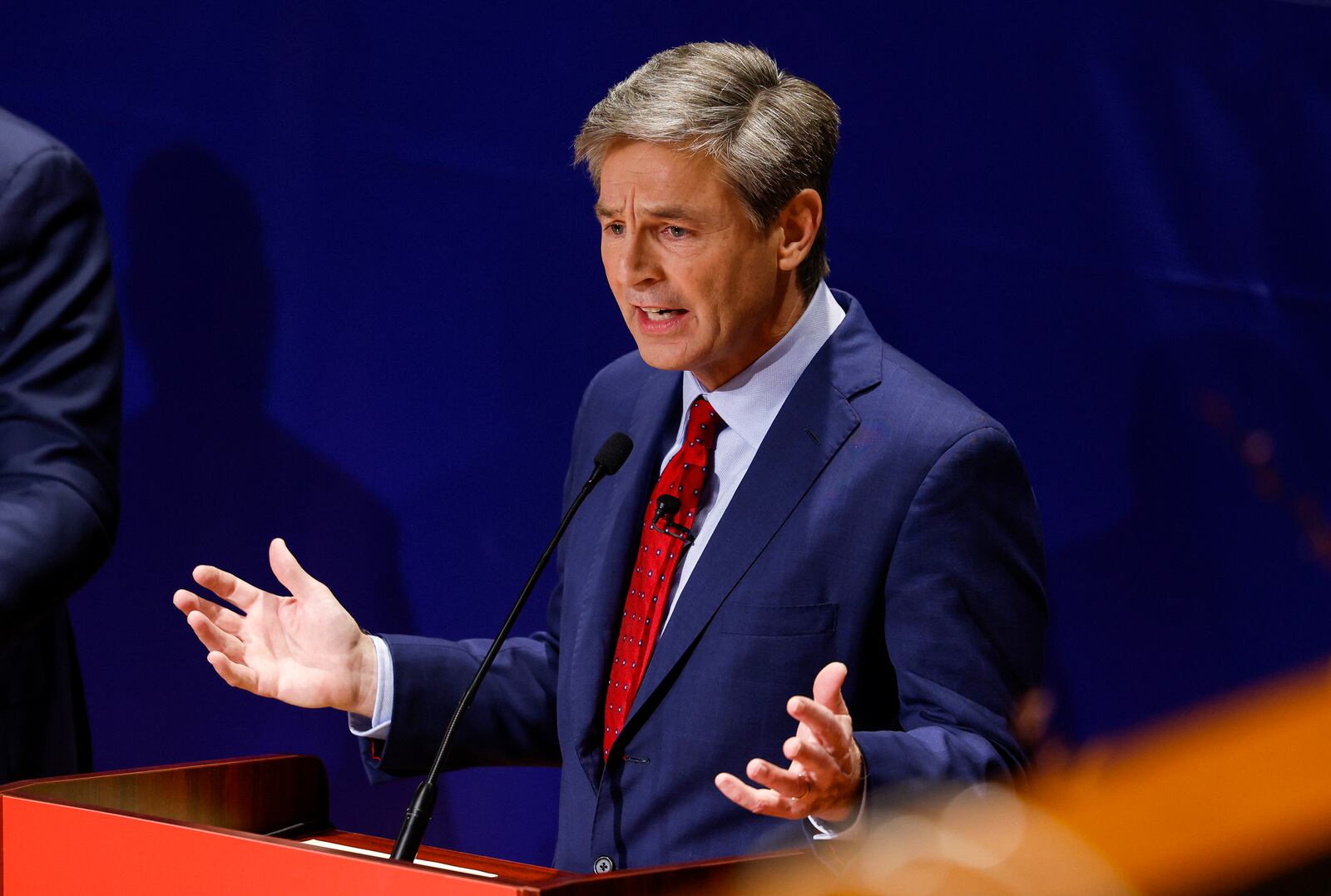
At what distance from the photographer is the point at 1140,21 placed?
2084mm

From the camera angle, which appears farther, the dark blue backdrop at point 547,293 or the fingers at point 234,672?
the dark blue backdrop at point 547,293

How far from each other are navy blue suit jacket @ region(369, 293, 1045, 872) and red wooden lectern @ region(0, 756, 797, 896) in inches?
9.4

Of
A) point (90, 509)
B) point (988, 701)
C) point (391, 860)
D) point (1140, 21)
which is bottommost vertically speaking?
point (988, 701)

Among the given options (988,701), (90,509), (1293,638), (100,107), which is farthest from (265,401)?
(1293,638)

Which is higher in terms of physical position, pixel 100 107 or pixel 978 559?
pixel 100 107

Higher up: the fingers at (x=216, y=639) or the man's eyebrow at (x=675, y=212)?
the man's eyebrow at (x=675, y=212)

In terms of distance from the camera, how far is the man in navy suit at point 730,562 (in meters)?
1.61

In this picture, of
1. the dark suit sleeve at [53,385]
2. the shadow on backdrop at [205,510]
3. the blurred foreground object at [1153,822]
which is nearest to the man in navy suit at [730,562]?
the blurred foreground object at [1153,822]

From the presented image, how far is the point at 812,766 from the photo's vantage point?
4.07ft

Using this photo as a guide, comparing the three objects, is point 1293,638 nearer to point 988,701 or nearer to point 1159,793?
point 1159,793

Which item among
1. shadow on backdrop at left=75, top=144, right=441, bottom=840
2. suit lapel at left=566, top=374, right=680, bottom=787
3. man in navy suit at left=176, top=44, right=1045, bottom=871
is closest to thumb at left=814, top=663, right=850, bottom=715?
man in navy suit at left=176, top=44, right=1045, bottom=871

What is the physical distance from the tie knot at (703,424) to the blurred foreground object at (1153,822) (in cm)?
53

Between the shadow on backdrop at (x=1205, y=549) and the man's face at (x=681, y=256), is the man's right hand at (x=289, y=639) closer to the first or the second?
the man's face at (x=681, y=256)

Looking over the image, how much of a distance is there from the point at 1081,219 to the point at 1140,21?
283 mm
